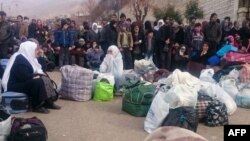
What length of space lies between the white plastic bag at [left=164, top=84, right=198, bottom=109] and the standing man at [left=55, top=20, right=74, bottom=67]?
676 centimetres

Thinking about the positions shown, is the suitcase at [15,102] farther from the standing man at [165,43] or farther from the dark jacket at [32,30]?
the dark jacket at [32,30]

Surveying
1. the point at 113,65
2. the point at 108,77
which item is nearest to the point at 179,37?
the point at 113,65

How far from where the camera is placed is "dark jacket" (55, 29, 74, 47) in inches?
510

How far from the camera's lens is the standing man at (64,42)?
12969 mm

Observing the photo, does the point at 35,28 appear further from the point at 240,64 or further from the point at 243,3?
→ the point at 243,3

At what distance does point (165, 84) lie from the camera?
7.31m

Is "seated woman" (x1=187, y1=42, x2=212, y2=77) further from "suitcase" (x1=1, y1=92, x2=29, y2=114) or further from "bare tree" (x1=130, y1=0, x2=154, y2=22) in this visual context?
"bare tree" (x1=130, y1=0, x2=154, y2=22)

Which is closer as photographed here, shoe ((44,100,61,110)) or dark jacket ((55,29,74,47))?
shoe ((44,100,61,110))

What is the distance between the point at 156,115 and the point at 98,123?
991 mm

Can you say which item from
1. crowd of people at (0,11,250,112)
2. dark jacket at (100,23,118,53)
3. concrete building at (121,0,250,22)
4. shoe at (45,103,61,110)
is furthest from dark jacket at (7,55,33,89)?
concrete building at (121,0,250,22)

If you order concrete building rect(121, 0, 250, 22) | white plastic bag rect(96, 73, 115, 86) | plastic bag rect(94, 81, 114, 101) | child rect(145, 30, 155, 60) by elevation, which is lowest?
plastic bag rect(94, 81, 114, 101)

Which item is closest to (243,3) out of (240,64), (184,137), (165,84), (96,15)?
(240,64)

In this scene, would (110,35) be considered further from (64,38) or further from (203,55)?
(203,55)

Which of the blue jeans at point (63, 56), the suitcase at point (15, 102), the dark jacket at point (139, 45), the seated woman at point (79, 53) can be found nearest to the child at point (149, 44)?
the dark jacket at point (139, 45)
